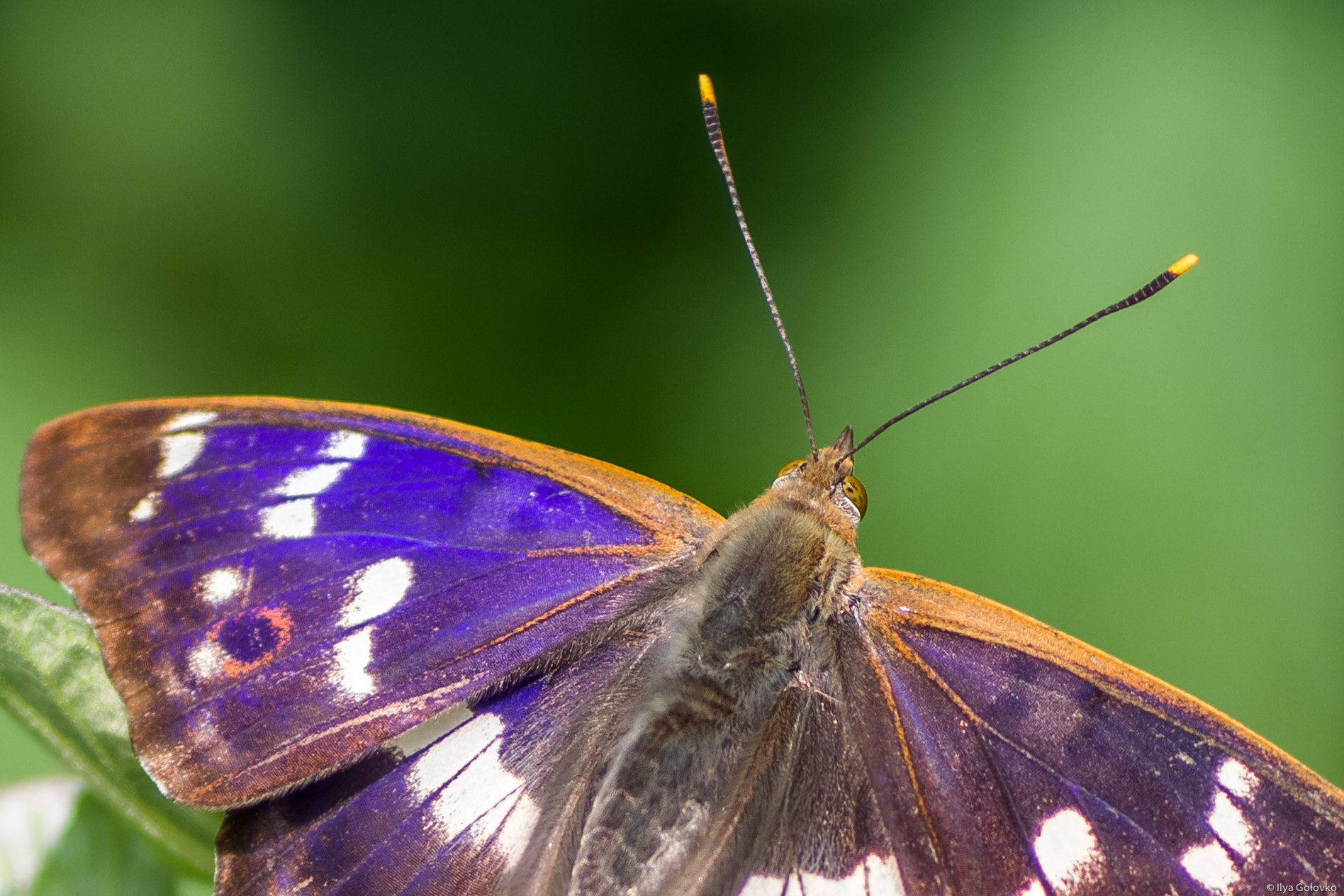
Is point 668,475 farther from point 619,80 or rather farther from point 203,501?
point 203,501

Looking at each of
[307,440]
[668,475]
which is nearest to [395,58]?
[668,475]

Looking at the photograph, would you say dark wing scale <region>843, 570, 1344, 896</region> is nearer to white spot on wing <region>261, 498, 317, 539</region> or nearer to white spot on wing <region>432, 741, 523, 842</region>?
white spot on wing <region>432, 741, 523, 842</region>

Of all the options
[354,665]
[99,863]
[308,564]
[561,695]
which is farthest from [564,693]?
[99,863]

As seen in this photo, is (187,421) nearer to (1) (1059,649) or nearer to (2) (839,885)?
(2) (839,885)

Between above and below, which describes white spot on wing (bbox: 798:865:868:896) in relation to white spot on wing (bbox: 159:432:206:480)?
below

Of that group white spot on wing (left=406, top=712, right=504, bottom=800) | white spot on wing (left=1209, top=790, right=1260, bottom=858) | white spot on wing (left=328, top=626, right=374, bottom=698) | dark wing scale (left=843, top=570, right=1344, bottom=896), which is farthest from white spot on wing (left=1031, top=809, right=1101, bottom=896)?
white spot on wing (left=328, top=626, right=374, bottom=698)

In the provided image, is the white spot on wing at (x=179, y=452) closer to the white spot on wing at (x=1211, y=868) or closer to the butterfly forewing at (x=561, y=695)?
the butterfly forewing at (x=561, y=695)
